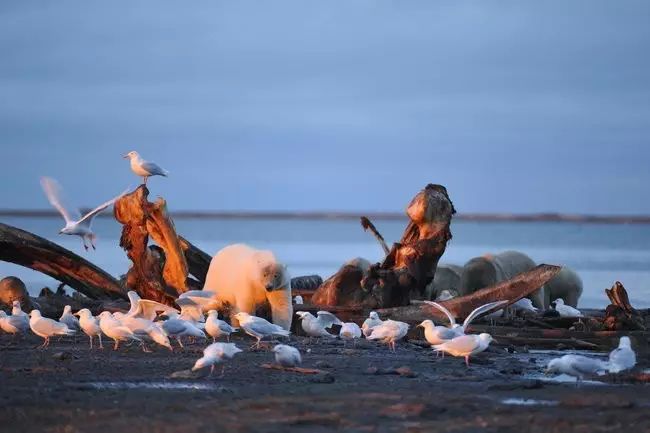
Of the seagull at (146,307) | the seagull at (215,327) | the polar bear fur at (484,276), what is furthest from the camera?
the polar bear fur at (484,276)

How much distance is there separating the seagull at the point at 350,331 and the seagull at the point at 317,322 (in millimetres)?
357

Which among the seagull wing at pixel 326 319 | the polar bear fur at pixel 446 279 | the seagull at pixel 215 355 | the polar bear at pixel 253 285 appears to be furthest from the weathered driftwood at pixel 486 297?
the seagull at pixel 215 355

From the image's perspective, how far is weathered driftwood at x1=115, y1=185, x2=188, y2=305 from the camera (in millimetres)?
20750

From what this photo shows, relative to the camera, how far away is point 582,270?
1992 inches

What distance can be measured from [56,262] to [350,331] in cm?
505

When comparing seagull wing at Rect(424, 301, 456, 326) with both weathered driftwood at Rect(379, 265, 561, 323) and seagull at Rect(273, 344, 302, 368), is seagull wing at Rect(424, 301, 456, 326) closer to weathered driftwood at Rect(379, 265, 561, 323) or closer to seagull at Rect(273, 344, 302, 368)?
weathered driftwood at Rect(379, 265, 561, 323)

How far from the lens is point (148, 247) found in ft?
68.9

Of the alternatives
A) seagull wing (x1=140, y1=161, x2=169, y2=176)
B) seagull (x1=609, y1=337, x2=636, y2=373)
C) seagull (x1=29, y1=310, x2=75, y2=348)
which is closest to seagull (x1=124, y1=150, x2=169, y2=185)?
seagull wing (x1=140, y1=161, x2=169, y2=176)

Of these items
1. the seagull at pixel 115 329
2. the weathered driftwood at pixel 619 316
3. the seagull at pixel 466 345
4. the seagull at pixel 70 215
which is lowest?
the seagull at pixel 466 345

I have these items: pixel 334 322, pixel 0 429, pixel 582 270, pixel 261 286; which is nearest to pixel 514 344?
pixel 334 322

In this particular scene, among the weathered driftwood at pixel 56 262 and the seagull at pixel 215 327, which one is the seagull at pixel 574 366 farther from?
the weathered driftwood at pixel 56 262

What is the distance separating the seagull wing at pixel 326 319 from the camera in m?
19.2

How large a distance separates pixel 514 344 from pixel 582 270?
107ft

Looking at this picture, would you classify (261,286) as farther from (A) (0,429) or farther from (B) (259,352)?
(A) (0,429)
